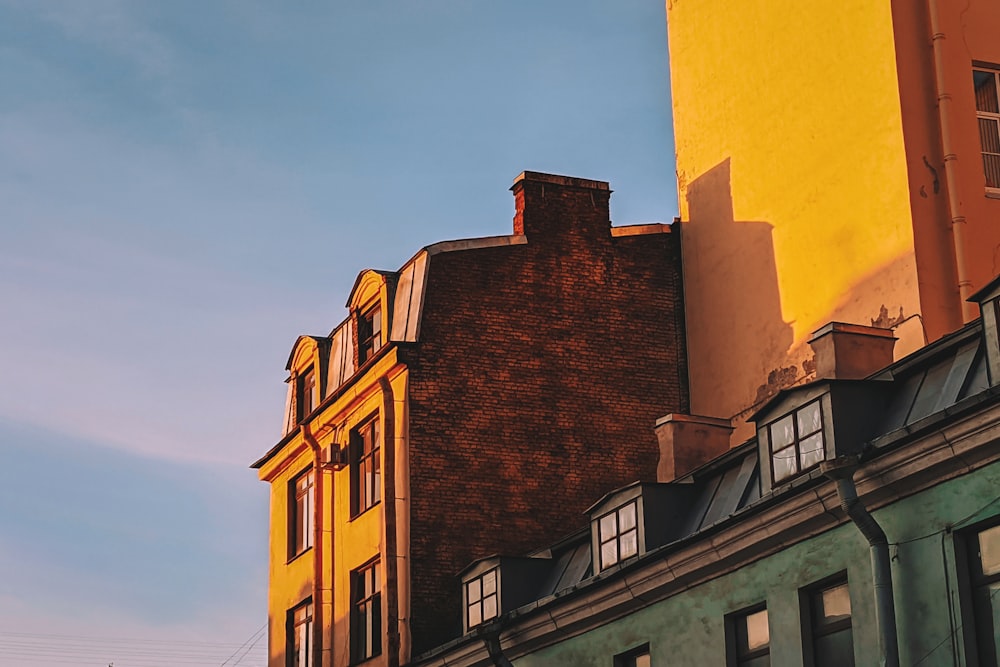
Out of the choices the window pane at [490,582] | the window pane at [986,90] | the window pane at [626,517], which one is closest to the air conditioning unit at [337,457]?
the window pane at [490,582]

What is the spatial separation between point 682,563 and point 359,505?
472 inches

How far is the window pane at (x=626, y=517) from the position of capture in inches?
901

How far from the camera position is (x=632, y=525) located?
22.8 m

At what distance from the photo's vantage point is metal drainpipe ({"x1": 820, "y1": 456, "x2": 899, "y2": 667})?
16594 mm

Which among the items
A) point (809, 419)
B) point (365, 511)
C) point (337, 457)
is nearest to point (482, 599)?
point (365, 511)

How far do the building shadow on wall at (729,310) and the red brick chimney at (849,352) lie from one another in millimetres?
6133

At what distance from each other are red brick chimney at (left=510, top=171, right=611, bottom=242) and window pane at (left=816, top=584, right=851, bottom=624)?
1427 cm

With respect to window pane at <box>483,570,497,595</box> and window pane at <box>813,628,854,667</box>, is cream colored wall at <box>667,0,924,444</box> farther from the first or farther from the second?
window pane at <box>813,628,854,667</box>

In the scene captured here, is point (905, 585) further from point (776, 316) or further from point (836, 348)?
point (776, 316)

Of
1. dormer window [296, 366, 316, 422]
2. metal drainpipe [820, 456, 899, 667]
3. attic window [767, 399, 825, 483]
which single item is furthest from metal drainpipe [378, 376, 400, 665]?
metal drainpipe [820, 456, 899, 667]

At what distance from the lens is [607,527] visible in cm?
2364

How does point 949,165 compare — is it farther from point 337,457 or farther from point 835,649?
A: point 337,457

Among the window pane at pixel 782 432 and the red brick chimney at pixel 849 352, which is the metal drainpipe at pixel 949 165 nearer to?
the red brick chimney at pixel 849 352

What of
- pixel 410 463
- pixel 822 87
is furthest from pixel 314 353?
pixel 822 87
